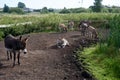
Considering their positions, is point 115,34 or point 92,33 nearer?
point 115,34

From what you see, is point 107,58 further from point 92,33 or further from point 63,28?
point 63,28

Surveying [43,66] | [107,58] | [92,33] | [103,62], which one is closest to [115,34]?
[107,58]

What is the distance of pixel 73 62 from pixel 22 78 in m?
3.69

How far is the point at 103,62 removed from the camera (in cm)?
1443

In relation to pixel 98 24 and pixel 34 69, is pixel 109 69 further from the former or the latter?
pixel 98 24

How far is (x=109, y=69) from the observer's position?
13.4 metres

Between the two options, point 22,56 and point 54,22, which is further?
point 54,22

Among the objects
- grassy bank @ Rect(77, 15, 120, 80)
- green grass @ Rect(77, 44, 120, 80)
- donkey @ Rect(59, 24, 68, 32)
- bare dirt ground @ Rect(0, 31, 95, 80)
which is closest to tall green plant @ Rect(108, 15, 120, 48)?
grassy bank @ Rect(77, 15, 120, 80)

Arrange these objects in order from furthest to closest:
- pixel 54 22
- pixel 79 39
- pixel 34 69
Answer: pixel 54 22 < pixel 79 39 < pixel 34 69

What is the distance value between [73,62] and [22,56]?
2613 mm

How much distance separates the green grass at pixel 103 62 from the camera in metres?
12.7

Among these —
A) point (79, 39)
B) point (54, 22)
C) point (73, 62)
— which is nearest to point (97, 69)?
point (73, 62)

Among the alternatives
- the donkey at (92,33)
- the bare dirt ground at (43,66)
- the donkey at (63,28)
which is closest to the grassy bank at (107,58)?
the bare dirt ground at (43,66)


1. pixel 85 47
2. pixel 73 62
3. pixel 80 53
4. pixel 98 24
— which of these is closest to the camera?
pixel 73 62
